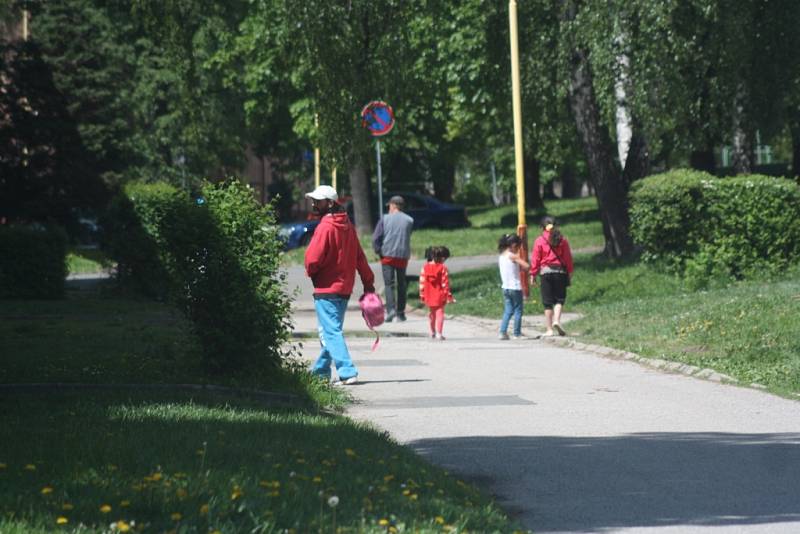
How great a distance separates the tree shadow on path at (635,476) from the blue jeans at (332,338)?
3.49m

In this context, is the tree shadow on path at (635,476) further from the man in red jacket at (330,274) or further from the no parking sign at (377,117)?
the no parking sign at (377,117)

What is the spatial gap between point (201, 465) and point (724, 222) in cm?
1789

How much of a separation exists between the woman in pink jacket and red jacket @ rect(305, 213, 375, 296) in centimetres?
676

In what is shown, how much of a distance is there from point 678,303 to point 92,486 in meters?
14.2

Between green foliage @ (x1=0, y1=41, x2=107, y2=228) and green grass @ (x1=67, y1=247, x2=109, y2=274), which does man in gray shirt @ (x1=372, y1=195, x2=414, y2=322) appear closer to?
green grass @ (x1=67, y1=247, x2=109, y2=274)

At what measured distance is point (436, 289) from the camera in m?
20.7

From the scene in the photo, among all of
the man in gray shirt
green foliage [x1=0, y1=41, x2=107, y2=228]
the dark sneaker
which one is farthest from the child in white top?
green foliage [x1=0, y1=41, x2=107, y2=228]

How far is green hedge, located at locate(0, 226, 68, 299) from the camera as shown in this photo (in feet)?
81.4

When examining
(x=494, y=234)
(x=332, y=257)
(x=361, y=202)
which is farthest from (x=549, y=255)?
(x=361, y=202)

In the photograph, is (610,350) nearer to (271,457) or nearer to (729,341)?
(729,341)

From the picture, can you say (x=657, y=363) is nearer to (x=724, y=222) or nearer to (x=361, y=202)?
(x=724, y=222)

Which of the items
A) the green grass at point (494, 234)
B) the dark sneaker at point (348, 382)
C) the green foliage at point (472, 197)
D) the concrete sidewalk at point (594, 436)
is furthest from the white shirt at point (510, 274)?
the green foliage at point (472, 197)

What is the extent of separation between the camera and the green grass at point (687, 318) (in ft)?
49.2

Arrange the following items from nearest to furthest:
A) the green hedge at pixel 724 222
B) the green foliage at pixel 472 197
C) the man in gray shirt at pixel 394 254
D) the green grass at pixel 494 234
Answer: the man in gray shirt at pixel 394 254, the green hedge at pixel 724 222, the green grass at pixel 494 234, the green foliage at pixel 472 197
